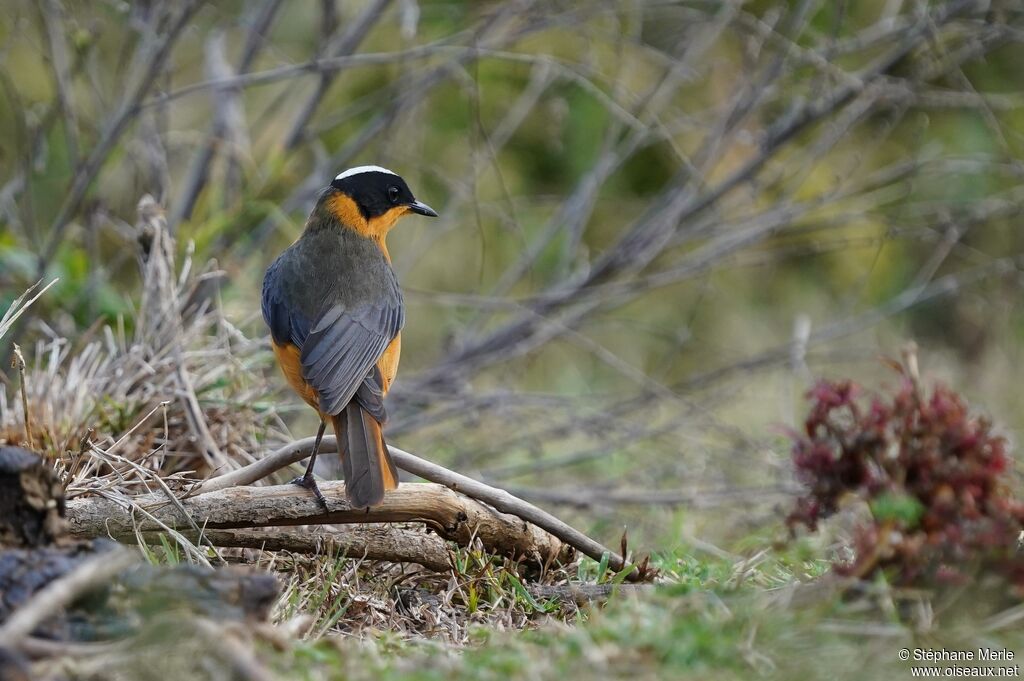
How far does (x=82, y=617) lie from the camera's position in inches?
95.1

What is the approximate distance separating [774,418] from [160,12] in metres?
4.79

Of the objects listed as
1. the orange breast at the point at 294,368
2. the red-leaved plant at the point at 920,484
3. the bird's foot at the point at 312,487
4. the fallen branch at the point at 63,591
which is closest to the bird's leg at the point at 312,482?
the bird's foot at the point at 312,487

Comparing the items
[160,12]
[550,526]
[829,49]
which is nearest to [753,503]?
[829,49]

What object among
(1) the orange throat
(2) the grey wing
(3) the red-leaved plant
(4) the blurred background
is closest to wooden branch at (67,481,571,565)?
(2) the grey wing

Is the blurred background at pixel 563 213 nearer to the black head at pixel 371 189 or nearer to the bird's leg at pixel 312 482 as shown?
the black head at pixel 371 189

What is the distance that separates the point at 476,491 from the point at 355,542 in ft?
1.26

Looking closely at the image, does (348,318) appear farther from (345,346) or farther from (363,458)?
(363,458)

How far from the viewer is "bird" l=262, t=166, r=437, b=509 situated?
384 cm

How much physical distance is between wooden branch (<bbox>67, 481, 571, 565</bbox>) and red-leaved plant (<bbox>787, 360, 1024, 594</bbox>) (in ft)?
3.80

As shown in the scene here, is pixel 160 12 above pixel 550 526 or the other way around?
above

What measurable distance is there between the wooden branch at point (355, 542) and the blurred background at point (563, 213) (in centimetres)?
105

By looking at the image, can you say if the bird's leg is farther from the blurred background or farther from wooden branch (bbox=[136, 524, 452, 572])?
the blurred background

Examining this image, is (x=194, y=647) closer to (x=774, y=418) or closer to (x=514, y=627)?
(x=514, y=627)

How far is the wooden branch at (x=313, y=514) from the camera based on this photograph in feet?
11.4
